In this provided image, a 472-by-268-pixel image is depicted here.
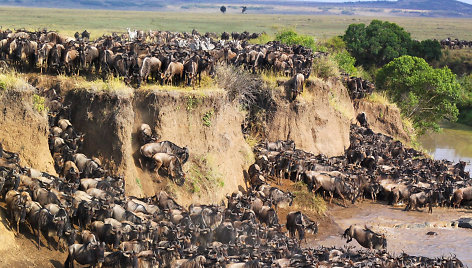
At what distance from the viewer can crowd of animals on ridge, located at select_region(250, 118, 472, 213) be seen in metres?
24.3

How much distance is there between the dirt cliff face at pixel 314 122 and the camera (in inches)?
1093

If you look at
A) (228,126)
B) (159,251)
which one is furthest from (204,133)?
(159,251)

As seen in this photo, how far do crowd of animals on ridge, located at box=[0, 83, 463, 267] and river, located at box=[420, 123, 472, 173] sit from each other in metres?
21.7

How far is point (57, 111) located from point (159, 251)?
7.37 metres

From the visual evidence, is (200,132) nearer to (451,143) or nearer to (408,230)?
(408,230)

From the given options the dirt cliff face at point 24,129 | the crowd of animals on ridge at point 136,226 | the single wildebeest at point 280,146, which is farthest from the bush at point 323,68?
the dirt cliff face at point 24,129

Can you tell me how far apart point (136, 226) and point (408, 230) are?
1037 centimetres

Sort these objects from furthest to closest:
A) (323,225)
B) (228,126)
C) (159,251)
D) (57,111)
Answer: (228,126) < (323,225) < (57,111) < (159,251)

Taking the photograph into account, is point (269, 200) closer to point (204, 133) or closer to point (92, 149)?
point (204, 133)

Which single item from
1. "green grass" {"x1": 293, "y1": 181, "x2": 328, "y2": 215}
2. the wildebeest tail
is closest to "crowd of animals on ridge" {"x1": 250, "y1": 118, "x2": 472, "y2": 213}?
"green grass" {"x1": 293, "y1": 181, "x2": 328, "y2": 215}

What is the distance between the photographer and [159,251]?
1488cm

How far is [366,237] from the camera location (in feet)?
64.4

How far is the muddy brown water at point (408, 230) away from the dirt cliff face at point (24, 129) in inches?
319

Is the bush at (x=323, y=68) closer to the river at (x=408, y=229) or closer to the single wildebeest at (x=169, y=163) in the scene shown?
the river at (x=408, y=229)
